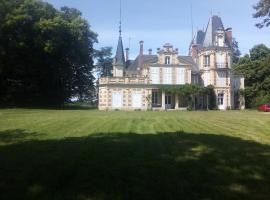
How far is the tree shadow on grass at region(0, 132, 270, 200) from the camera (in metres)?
4.99

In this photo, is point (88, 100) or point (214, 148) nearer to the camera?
point (214, 148)

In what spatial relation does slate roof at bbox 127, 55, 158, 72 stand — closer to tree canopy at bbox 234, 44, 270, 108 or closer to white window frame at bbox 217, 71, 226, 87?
white window frame at bbox 217, 71, 226, 87

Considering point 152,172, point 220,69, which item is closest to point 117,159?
point 152,172

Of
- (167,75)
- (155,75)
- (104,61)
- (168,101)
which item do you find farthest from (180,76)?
(104,61)

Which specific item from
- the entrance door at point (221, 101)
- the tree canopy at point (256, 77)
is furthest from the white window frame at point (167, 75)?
the tree canopy at point (256, 77)

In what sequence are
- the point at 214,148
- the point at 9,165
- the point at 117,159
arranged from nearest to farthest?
the point at 9,165 → the point at 117,159 → the point at 214,148

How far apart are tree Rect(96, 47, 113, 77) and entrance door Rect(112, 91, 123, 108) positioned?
24.6 meters

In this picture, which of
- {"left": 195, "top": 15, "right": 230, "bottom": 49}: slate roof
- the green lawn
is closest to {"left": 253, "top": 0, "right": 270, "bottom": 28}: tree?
the green lawn

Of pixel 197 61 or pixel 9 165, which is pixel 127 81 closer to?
pixel 197 61

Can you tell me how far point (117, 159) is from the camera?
6898 millimetres

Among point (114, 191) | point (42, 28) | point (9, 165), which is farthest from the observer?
point (42, 28)

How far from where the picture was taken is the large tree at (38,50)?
119 feet

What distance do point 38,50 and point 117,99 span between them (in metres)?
11.4

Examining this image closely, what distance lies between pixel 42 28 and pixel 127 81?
1269 centimetres
